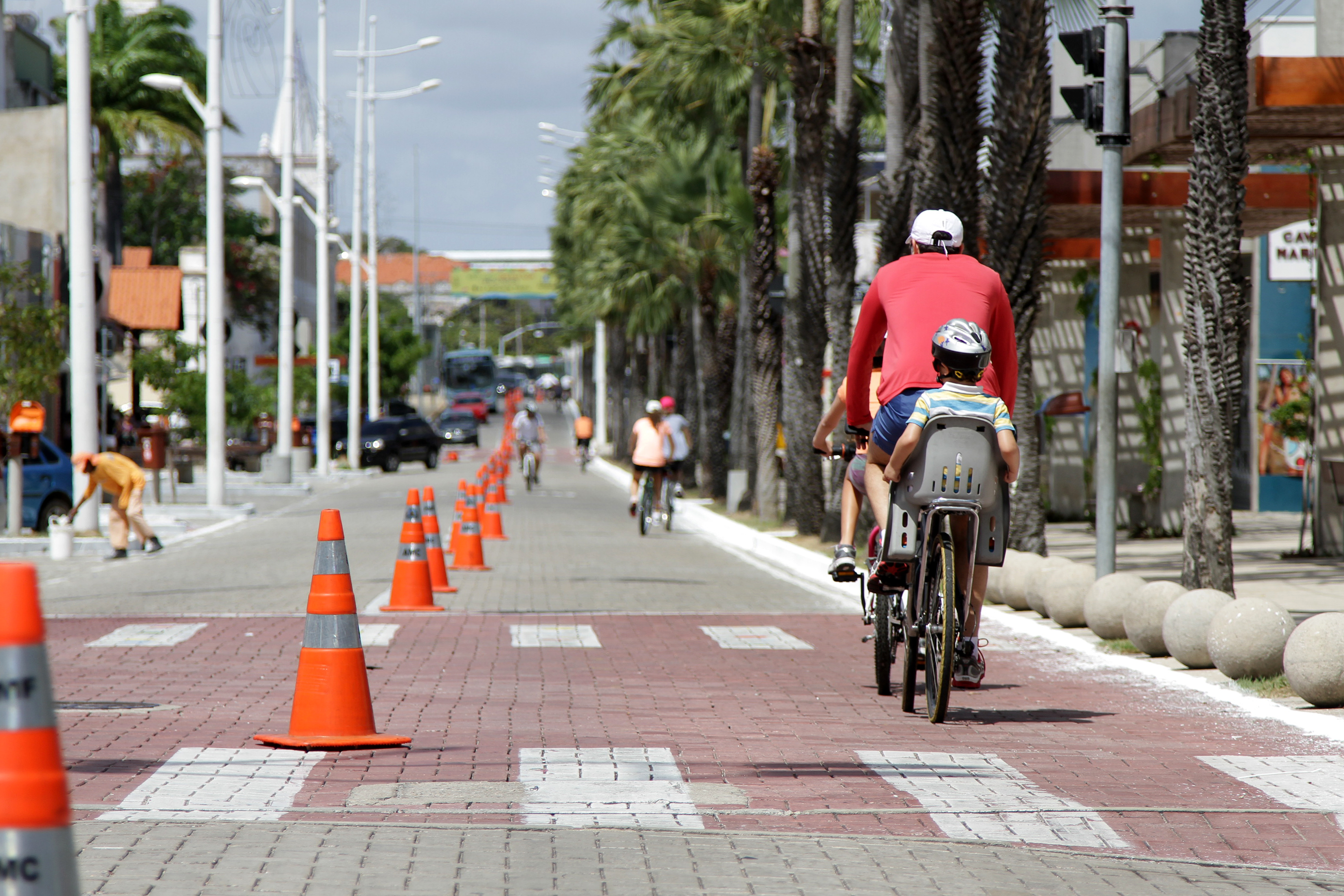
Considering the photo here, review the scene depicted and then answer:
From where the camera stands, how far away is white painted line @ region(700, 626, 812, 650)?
11773 mm

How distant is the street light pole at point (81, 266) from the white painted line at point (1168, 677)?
1263 cm

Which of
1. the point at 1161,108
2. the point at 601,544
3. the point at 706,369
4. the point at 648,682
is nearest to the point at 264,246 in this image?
the point at 706,369

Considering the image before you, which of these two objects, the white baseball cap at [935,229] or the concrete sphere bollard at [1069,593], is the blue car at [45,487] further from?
the white baseball cap at [935,229]

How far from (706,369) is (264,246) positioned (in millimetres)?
56871

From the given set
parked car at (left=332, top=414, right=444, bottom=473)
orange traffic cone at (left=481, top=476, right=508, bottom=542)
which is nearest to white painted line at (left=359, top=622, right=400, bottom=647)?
orange traffic cone at (left=481, top=476, right=508, bottom=542)

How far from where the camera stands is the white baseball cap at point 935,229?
827 cm

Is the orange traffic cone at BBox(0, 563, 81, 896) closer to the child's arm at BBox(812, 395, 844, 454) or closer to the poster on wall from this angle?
the child's arm at BBox(812, 395, 844, 454)

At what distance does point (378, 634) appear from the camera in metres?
12.2

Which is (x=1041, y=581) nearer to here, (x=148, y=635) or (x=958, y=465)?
(x=958, y=465)

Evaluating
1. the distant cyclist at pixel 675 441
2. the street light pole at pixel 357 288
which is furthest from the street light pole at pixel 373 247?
the distant cyclist at pixel 675 441

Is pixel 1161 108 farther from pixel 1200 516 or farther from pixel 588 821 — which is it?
pixel 588 821

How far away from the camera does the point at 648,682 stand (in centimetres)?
972

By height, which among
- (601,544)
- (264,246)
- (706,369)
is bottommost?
(601,544)

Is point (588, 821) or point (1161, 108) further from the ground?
point (1161, 108)
